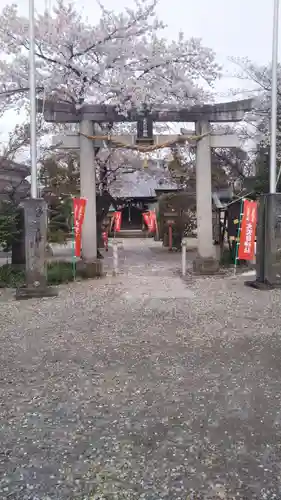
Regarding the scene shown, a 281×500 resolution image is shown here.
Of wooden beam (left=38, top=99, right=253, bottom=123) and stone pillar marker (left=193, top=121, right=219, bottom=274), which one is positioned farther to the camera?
stone pillar marker (left=193, top=121, right=219, bottom=274)

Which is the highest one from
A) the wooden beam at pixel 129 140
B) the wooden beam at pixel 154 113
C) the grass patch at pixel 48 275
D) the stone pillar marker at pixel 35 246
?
the wooden beam at pixel 154 113

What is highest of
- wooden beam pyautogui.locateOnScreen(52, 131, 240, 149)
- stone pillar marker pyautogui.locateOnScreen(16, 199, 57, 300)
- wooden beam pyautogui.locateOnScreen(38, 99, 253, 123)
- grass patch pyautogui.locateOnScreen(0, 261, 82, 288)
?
wooden beam pyautogui.locateOnScreen(38, 99, 253, 123)

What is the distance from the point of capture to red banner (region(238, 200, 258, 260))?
10.8 meters

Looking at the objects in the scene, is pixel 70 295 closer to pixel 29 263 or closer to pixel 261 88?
pixel 29 263

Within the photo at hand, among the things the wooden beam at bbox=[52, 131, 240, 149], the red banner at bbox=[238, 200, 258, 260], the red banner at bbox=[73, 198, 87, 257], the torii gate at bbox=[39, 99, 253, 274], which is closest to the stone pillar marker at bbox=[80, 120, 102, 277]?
the torii gate at bbox=[39, 99, 253, 274]

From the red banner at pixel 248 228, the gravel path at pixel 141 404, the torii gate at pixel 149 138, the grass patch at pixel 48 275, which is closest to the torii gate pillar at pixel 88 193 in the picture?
the torii gate at pixel 149 138

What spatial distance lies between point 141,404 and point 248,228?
7.56 m

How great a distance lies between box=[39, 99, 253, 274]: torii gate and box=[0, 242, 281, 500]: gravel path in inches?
180

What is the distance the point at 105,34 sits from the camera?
12.0 meters

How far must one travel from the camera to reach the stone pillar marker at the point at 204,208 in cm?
1238

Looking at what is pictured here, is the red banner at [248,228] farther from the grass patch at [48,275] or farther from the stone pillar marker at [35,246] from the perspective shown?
the stone pillar marker at [35,246]

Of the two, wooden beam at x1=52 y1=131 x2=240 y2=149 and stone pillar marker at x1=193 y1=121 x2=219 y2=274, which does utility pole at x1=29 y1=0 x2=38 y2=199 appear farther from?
stone pillar marker at x1=193 y1=121 x2=219 y2=274

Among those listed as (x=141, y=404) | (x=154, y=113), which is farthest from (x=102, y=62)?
(x=141, y=404)

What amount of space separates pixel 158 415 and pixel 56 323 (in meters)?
3.60
